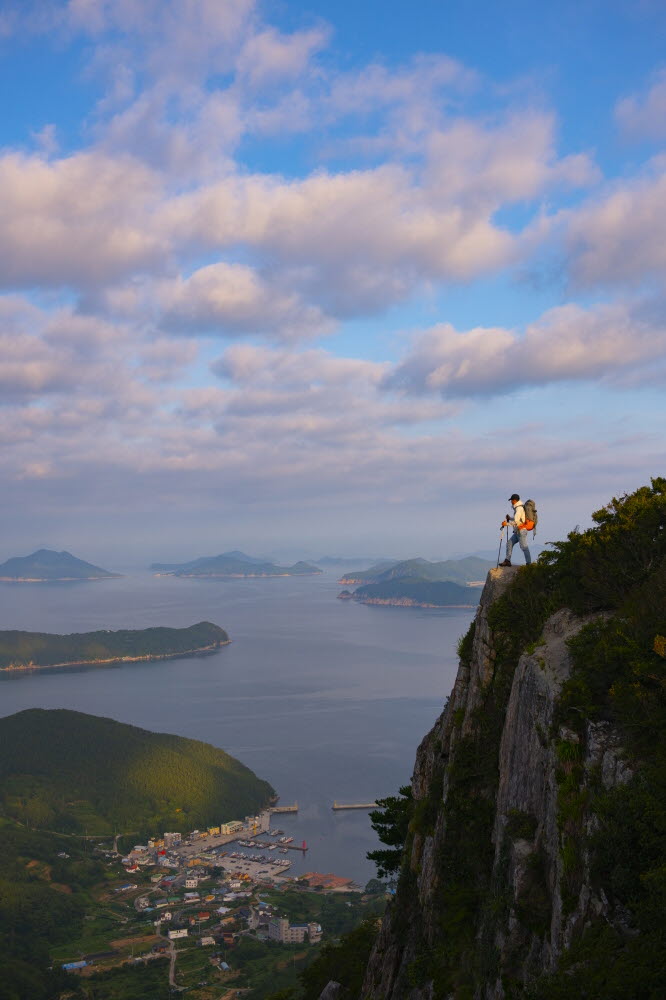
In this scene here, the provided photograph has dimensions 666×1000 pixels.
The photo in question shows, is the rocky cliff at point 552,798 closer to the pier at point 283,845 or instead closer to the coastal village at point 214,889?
the coastal village at point 214,889

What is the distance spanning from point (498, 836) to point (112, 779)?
339 feet

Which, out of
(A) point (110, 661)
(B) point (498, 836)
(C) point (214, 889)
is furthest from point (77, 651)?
(B) point (498, 836)

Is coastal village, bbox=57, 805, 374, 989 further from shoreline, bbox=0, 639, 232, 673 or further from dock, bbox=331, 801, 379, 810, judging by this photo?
shoreline, bbox=0, 639, 232, 673

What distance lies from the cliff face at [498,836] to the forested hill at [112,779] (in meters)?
80.8

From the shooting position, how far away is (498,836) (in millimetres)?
9266

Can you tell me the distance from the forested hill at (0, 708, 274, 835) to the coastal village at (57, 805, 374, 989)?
376cm

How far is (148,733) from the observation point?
4215 inches

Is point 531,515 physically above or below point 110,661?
above

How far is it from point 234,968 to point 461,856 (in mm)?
53441

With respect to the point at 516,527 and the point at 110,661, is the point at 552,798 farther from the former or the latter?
the point at 110,661

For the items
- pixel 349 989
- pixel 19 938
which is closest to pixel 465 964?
pixel 349 989

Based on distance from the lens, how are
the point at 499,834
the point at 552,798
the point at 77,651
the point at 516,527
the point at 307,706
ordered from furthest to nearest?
1. the point at 77,651
2. the point at 307,706
3. the point at 516,527
4. the point at 499,834
5. the point at 552,798

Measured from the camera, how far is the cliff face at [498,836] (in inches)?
291

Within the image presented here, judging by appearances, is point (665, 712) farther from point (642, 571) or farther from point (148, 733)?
point (148, 733)
